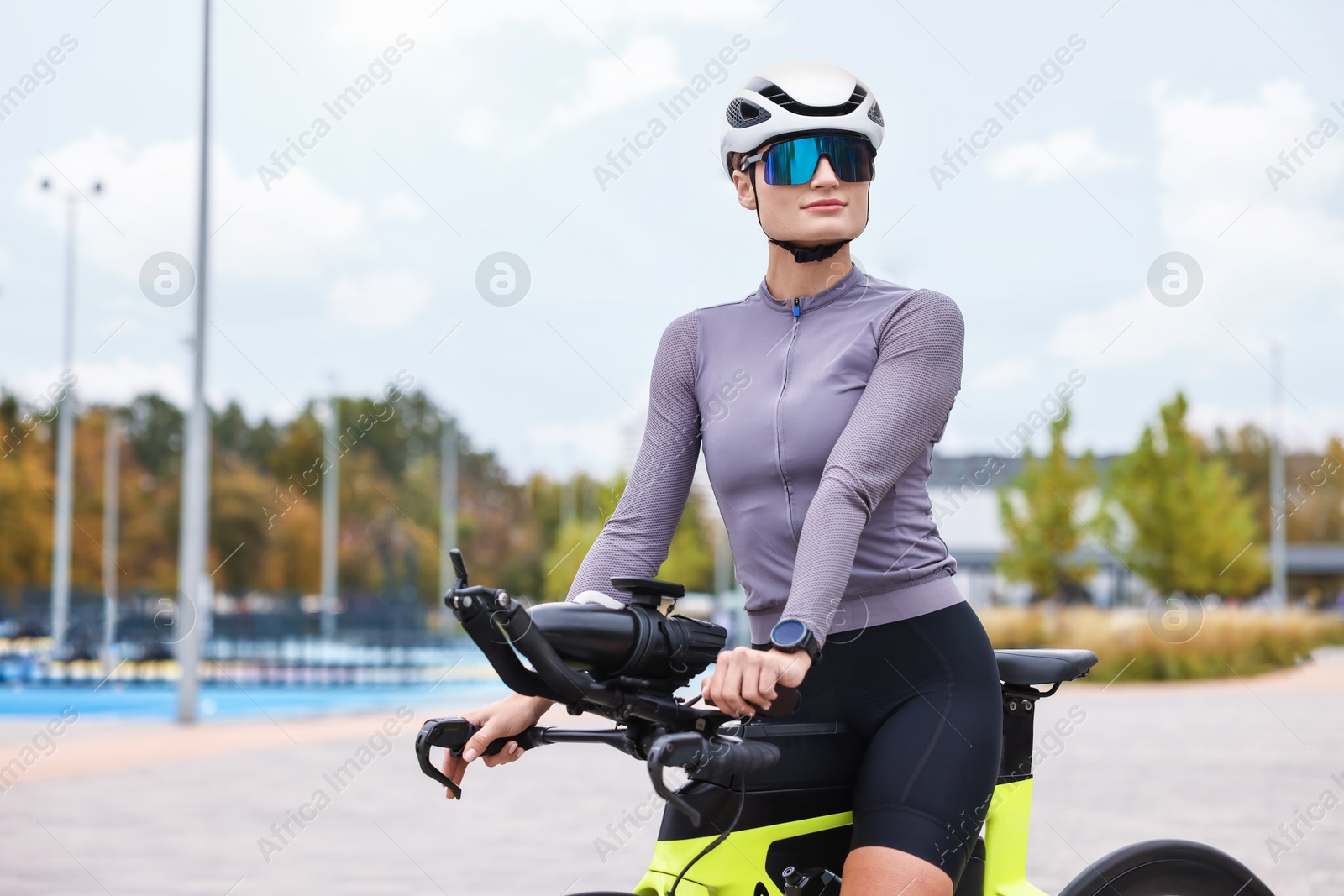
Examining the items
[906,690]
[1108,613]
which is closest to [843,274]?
[906,690]

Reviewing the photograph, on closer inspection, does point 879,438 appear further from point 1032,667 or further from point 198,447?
point 198,447

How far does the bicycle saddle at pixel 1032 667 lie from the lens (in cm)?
272

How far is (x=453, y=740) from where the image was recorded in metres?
2.30

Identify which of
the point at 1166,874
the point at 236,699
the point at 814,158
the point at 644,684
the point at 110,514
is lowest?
the point at 236,699

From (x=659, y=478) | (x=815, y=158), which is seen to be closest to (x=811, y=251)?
(x=815, y=158)

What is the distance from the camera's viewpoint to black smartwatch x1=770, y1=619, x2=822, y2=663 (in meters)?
2.00

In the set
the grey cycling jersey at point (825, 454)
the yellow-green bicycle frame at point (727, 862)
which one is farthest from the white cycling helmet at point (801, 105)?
the yellow-green bicycle frame at point (727, 862)

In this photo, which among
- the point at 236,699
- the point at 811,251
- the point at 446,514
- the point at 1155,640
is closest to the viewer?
the point at 811,251

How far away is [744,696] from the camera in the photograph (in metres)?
1.95

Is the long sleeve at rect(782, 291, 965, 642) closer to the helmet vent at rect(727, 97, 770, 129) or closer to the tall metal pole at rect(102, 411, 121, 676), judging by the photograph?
the helmet vent at rect(727, 97, 770, 129)

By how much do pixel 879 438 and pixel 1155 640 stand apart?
24.2m

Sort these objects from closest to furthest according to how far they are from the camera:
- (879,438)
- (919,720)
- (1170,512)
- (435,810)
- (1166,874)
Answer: (879,438), (919,720), (1166,874), (435,810), (1170,512)

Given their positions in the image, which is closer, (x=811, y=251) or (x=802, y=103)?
(x=802, y=103)

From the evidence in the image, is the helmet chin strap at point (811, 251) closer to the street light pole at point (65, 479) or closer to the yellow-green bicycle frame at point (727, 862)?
the yellow-green bicycle frame at point (727, 862)
